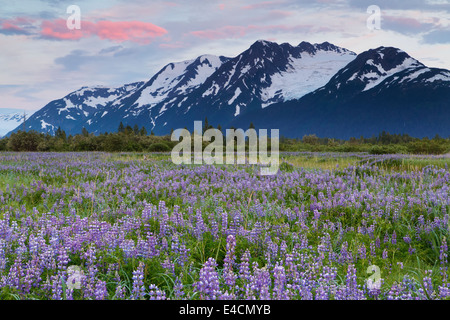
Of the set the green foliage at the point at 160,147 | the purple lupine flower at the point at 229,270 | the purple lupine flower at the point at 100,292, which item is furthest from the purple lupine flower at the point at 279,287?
the green foliage at the point at 160,147

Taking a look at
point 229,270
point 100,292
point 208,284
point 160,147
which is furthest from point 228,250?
point 160,147

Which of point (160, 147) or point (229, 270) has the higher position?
point (160, 147)

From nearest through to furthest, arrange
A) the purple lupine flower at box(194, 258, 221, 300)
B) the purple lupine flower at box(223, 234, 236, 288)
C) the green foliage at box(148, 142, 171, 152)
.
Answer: the purple lupine flower at box(194, 258, 221, 300)
the purple lupine flower at box(223, 234, 236, 288)
the green foliage at box(148, 142, 171, 152)

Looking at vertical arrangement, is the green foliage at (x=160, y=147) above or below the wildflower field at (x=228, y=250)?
above

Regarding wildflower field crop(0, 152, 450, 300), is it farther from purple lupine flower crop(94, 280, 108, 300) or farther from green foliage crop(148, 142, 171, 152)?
green foliage crop(148, 142, 171, 152)

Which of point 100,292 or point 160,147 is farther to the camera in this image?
point 160,147

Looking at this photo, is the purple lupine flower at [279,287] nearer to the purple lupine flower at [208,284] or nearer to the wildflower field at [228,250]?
the wildflower field at [228,250]

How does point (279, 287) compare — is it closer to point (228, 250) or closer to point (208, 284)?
point (208, 284)

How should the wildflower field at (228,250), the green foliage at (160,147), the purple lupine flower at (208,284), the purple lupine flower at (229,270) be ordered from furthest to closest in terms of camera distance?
the green foliage at (160,147), the wildflower field at (228,250), the purple lupine flower at (229,270), the purple lupine flower at (208,284)

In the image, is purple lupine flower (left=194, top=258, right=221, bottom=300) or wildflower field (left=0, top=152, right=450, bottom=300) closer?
purple lupine flower (left=194, top=258, right=221, bottom=300)

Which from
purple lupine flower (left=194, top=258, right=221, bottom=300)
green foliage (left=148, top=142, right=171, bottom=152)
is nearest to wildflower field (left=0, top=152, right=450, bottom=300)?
purple lupine flower (left=194, top=258, right=221, bottom=300)

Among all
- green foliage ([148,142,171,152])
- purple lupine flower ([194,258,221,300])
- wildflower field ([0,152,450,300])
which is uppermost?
green foliage ([148,142,171,152])
